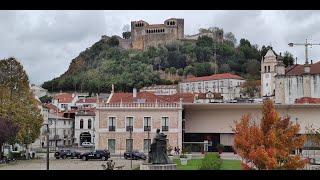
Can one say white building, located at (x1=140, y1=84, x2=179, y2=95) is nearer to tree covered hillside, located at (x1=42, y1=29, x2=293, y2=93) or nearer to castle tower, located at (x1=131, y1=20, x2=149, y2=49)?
tree covered hillside, located at (x1=42, y1=29, x2=293, y2=93)

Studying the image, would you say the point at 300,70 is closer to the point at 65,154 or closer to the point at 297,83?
the point at 297,83

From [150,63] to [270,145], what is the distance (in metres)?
104

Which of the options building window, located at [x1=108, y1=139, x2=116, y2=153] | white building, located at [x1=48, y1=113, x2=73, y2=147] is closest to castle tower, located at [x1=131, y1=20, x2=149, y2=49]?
white building, located at [x1=48, y1=113, x2=73, y2=147]

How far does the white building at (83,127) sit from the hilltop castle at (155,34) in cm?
6985

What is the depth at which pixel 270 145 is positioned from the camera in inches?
704

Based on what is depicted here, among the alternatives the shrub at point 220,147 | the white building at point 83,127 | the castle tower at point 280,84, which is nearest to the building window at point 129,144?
the shrub at point 220,147

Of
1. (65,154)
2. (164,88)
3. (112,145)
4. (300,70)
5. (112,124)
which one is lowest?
(65,154)

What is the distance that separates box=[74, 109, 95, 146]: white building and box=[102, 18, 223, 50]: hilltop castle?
69851mm

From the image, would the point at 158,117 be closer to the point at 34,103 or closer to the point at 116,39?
the point at 34,103

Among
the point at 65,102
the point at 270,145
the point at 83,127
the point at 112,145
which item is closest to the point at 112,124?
the point at 112,145

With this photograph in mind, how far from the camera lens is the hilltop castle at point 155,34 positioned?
130250mm

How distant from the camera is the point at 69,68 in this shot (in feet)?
416
